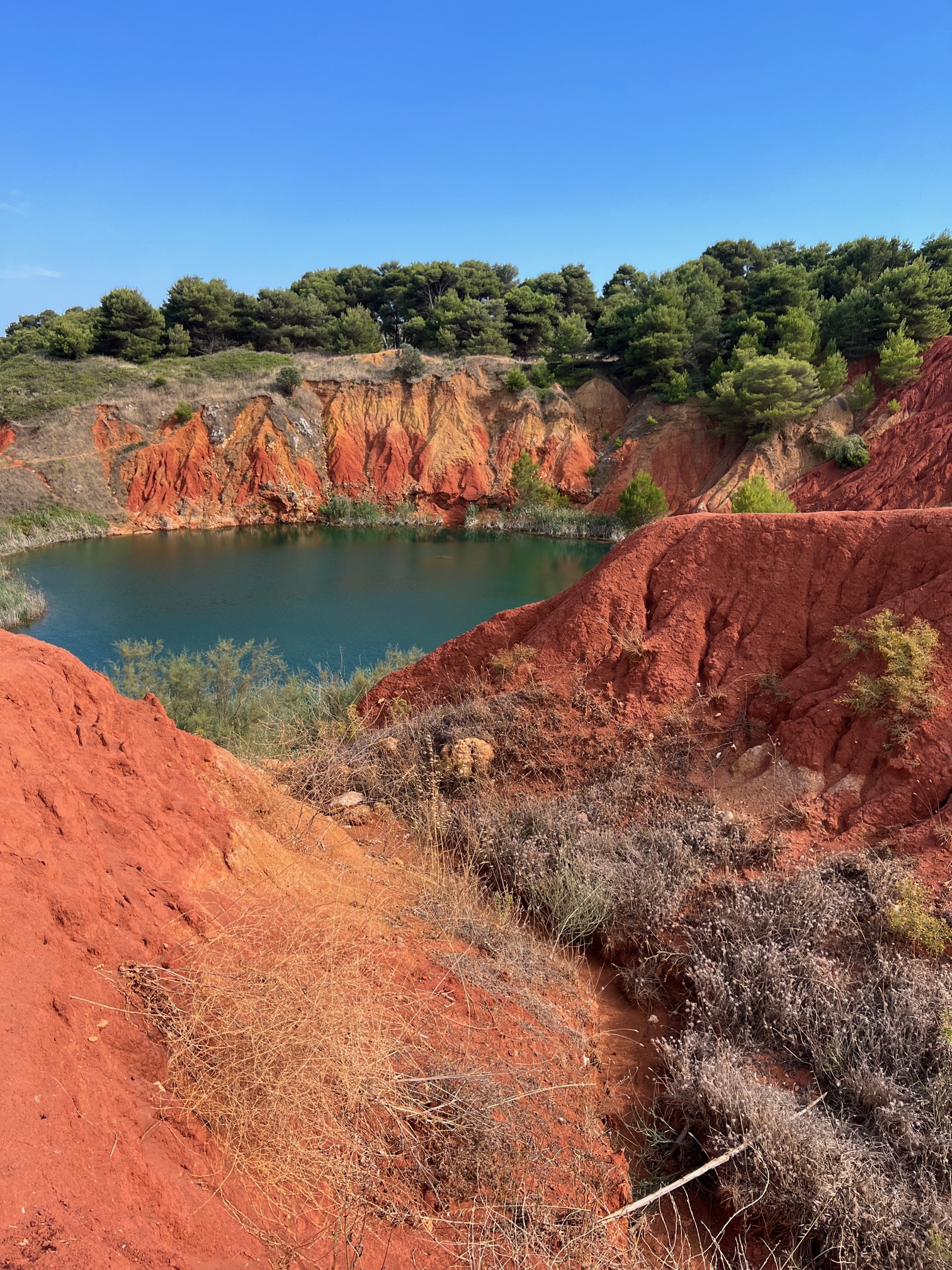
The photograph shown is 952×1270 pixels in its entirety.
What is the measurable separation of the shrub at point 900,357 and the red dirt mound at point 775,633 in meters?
26.6

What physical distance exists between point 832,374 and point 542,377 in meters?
15.4

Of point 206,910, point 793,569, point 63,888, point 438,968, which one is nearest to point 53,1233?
point 63,888

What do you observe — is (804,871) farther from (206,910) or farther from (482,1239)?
(206,910)

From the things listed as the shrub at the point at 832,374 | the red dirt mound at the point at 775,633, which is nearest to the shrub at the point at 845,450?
the shrub at the point at 832,374

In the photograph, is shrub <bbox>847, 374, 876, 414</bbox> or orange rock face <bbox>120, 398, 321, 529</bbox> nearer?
shrub <bbox>847, 374, 876, 414</bbox>

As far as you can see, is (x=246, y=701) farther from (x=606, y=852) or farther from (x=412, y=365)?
(x=412, y=365)

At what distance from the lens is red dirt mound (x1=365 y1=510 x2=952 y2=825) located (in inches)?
218

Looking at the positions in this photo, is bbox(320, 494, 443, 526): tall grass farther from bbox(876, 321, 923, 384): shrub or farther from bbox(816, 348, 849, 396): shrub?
bbox(876, 321, 923, 384): shrub

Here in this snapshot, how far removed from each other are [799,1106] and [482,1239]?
1949 mm

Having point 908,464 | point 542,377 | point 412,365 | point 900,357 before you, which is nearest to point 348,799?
point 908,464

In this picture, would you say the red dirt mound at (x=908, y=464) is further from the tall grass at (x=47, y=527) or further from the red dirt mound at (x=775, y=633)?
the tall grass at (x=47, y=527)

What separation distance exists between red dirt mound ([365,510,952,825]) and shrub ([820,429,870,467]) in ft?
78.5

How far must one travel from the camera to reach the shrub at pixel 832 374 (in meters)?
29.4

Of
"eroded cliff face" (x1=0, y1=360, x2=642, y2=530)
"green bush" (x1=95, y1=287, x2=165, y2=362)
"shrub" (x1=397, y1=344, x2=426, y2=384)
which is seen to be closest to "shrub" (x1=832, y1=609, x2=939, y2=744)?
"eroded cliff face" (x1=0, y1=360, x2=642, y2=530)
